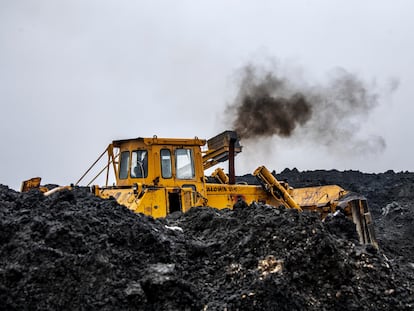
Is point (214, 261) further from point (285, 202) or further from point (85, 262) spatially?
point (285, 202)

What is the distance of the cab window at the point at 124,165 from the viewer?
10.7m

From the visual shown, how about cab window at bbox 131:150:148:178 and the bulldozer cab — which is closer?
the bulldozer cab

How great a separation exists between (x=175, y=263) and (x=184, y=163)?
516cm

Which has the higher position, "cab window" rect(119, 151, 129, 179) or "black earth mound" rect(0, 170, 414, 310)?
"cab window" rect(119, 151, 129, 179)

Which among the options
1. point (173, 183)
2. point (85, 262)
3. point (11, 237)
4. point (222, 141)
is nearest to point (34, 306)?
point (85, 262)

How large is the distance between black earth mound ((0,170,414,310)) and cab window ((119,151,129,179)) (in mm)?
4017

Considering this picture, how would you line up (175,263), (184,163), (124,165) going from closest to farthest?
(175,263) → (184,163) → (124,165)

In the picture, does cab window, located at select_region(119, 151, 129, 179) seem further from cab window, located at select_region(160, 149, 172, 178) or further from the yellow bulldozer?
cab window, located at select_region(160, 149, 172, 178)

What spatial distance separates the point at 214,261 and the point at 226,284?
0.45 m

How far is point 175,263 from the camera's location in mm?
5586

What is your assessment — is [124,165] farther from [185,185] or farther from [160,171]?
[185,185]

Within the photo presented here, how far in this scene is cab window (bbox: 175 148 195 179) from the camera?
10.6 metres

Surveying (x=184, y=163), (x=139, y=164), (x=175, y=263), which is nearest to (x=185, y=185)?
(x=184, y=163)

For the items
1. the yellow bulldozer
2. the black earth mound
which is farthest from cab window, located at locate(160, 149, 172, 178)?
the black earth mound
